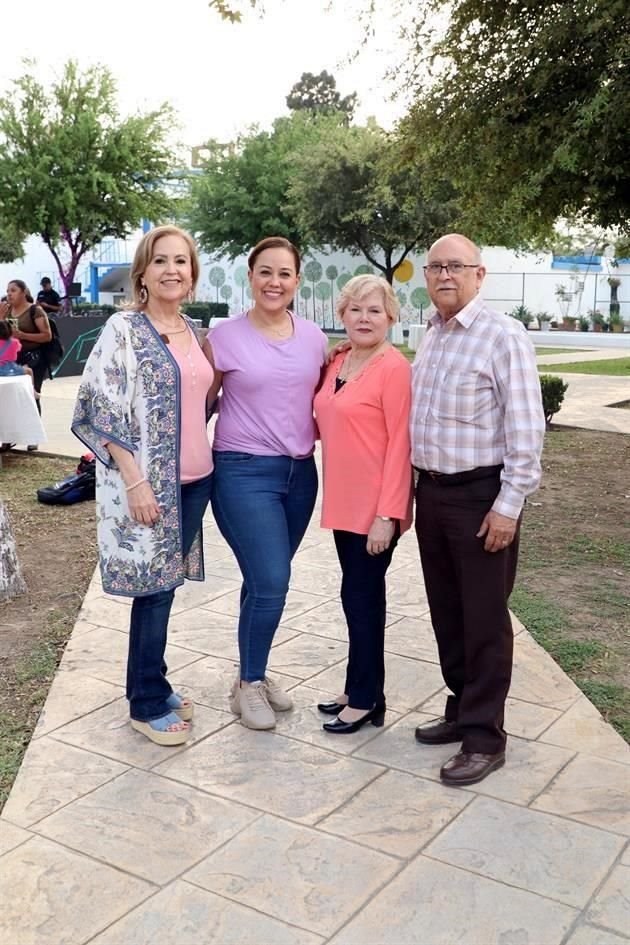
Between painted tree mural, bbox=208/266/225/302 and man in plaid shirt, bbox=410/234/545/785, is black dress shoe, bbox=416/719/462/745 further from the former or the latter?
painted tree mural, bbox=208/266/225/302

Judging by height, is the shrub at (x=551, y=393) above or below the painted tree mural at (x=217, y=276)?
below

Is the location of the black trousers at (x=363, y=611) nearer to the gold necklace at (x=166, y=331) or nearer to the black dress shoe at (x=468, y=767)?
the black dress shoe at (x=468, y=767)

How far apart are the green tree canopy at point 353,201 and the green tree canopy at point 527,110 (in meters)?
20.6

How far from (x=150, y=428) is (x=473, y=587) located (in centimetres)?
125

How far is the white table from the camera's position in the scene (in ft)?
32.3

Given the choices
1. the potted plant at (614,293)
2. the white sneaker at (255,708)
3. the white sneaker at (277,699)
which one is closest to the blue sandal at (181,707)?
the white sneaker at (255,708)

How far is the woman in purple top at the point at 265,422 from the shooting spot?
3.61m

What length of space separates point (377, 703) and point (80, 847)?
4.37ft

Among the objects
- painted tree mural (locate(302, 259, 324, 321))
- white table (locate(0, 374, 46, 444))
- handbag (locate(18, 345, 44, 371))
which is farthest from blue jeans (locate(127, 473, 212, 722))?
painted tree mural (locate(302, 259, 324, 321))

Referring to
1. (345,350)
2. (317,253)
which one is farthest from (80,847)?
(317,253)

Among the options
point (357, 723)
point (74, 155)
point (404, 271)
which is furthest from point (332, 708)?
point (404, 271)

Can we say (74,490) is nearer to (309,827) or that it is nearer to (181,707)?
(181,707)

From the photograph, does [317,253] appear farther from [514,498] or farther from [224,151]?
[514,498]

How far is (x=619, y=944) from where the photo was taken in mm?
2562
